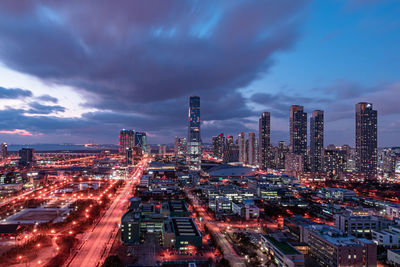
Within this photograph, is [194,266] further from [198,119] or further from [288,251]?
[198,119]

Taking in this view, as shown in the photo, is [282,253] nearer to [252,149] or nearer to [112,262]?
[112,262]

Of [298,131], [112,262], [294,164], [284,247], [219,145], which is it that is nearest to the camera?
[112,262]

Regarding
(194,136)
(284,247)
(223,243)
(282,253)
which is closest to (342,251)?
(284,247)

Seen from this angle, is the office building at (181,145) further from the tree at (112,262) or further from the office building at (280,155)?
the tree at (112,262)

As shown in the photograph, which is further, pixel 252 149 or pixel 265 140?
pixel 252 149

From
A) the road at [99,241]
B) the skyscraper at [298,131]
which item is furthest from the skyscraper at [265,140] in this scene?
the road at [99,241]

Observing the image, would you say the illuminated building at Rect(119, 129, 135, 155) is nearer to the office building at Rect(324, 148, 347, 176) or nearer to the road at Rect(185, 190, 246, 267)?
the office building at Rect(324, 148, 347, 176)
